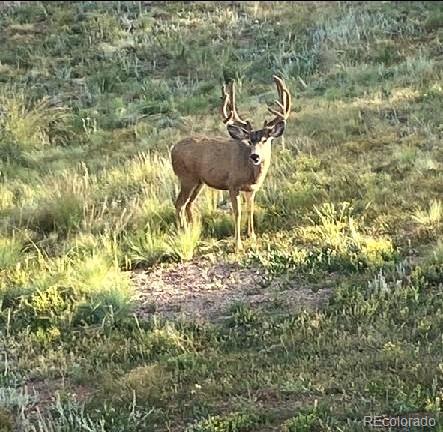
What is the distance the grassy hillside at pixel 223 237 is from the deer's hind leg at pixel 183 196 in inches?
7.8

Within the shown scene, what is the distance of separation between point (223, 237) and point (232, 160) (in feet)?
2.94

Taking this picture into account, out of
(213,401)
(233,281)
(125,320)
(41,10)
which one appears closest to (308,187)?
(233,281)

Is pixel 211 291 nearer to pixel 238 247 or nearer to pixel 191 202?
pixel 238 247

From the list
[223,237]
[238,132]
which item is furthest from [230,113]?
[223,237]

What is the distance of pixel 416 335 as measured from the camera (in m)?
6.44

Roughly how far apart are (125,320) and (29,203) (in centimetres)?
403

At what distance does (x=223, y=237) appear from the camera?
9.70 meters

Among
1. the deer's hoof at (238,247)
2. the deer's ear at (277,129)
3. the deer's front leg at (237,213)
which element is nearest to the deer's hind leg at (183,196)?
the deer's front leg at (237,213)

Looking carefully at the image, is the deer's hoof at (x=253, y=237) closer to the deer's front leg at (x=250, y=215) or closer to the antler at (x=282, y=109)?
the deer's front leg at (x=250, y=215)

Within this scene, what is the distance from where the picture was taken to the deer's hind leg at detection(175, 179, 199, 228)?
9.72 metres

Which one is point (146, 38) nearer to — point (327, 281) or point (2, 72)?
point (2, 72)

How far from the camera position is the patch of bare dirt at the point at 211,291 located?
24.5 feet

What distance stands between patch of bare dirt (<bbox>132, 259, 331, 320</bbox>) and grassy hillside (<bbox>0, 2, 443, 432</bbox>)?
0.23 feet

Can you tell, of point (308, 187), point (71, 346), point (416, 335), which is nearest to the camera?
point (416, 335)
